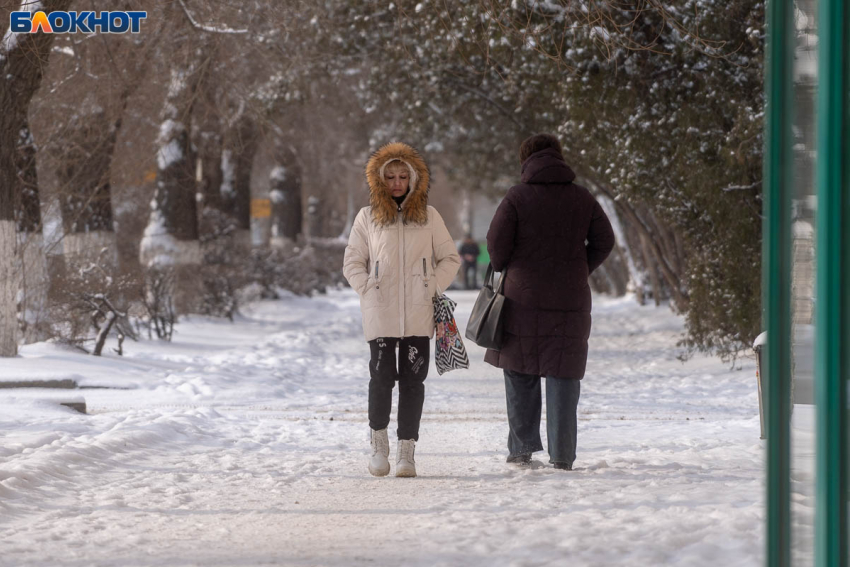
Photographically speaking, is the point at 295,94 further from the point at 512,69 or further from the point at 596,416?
the point at 596,416

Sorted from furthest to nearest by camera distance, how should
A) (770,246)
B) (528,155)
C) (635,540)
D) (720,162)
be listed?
1. (720,162)
2. (528,155)
3. (635,540)
4. (770,246)

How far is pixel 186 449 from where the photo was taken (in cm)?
759

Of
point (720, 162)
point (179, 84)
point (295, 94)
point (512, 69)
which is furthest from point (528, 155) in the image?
point (295, 94)

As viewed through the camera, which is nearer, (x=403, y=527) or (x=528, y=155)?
(x=403, y=527)

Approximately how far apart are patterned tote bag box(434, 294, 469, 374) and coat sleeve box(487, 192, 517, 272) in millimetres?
368

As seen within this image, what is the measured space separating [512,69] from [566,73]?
1.83 metres

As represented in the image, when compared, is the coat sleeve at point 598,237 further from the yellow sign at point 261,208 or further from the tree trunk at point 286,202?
the tree trunk at point 286,202

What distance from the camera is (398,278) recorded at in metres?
6.48

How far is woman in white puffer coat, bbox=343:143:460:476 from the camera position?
6.44 meters

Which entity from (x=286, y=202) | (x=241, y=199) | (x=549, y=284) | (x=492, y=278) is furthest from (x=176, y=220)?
(x=549, y=284)

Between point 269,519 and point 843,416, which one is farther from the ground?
point 843,416

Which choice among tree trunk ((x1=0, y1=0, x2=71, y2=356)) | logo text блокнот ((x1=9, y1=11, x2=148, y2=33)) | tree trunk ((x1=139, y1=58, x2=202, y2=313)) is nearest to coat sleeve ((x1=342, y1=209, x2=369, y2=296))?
tree trunk ((x1=0, y1=0, x2=71, y2=356))

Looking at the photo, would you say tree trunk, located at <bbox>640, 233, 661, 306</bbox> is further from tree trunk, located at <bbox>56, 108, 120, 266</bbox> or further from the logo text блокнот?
the logo text блокнот

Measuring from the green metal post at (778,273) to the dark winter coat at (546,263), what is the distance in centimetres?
323
